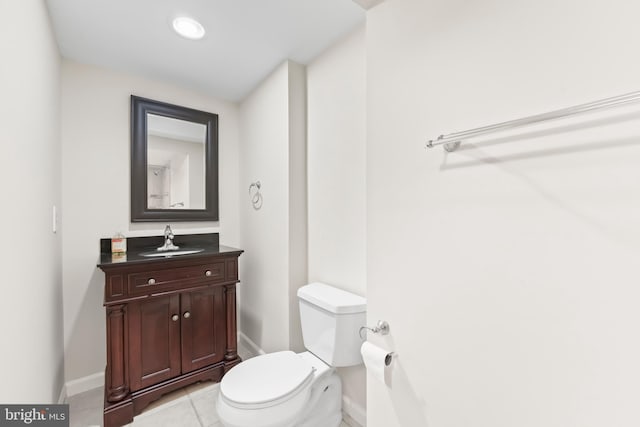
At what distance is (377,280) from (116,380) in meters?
1.63

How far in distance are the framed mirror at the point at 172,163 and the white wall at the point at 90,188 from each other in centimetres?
7

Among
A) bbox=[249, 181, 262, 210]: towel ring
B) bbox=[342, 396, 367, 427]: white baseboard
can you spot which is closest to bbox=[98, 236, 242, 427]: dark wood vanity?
bbox=[249, 181, 262, 210]: towel ring

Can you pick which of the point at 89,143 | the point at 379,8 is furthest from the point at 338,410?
the point at 89,143

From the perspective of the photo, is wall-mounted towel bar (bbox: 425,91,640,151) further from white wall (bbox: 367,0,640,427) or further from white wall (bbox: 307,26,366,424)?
white wall (bbox: 307,26,366,424)

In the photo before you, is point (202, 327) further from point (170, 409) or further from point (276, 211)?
point (276, 211)

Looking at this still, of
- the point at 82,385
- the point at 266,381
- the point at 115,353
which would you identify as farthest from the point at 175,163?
the point at 266,381

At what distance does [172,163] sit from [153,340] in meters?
1.34

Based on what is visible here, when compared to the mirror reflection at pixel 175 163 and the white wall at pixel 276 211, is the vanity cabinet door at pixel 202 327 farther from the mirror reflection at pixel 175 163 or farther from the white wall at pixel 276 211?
the mirror reflection at pixel 175 163

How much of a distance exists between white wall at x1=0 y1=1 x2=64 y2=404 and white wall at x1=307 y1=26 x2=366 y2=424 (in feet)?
4.42

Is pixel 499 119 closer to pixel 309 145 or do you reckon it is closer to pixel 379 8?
pixel 379 8

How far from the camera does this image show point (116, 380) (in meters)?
1.56

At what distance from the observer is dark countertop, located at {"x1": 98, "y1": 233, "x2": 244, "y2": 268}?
1.66m

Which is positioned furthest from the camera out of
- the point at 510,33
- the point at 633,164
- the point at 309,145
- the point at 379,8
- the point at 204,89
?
the point at 204,89

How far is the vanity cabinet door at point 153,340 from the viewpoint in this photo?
1.62 meters
